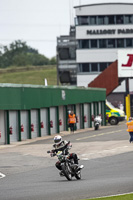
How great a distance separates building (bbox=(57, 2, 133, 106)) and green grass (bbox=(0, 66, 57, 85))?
50.2 meters

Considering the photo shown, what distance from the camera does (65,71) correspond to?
99188 mm

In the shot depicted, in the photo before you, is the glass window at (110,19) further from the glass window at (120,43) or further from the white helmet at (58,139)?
the white helmet at (58,139)

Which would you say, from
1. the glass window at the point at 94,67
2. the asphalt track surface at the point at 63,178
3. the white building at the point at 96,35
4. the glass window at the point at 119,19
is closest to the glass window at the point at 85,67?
the white building at the point at 96,35

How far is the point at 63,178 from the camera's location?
19.9 meters

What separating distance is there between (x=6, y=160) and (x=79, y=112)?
28670 mm

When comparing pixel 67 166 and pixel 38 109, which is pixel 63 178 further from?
pixel 38 109

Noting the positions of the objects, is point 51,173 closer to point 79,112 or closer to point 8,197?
point 8,197

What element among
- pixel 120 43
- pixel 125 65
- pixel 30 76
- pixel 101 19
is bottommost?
pixel 30 76

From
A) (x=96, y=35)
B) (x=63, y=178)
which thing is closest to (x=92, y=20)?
(x=96, y=35)

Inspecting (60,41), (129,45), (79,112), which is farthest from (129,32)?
(79,112)

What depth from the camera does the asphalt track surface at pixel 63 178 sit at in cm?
1510

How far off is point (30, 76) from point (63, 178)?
446 ft

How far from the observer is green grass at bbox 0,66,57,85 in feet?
485

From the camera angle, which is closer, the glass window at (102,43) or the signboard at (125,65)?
the signboard at (125,65)
